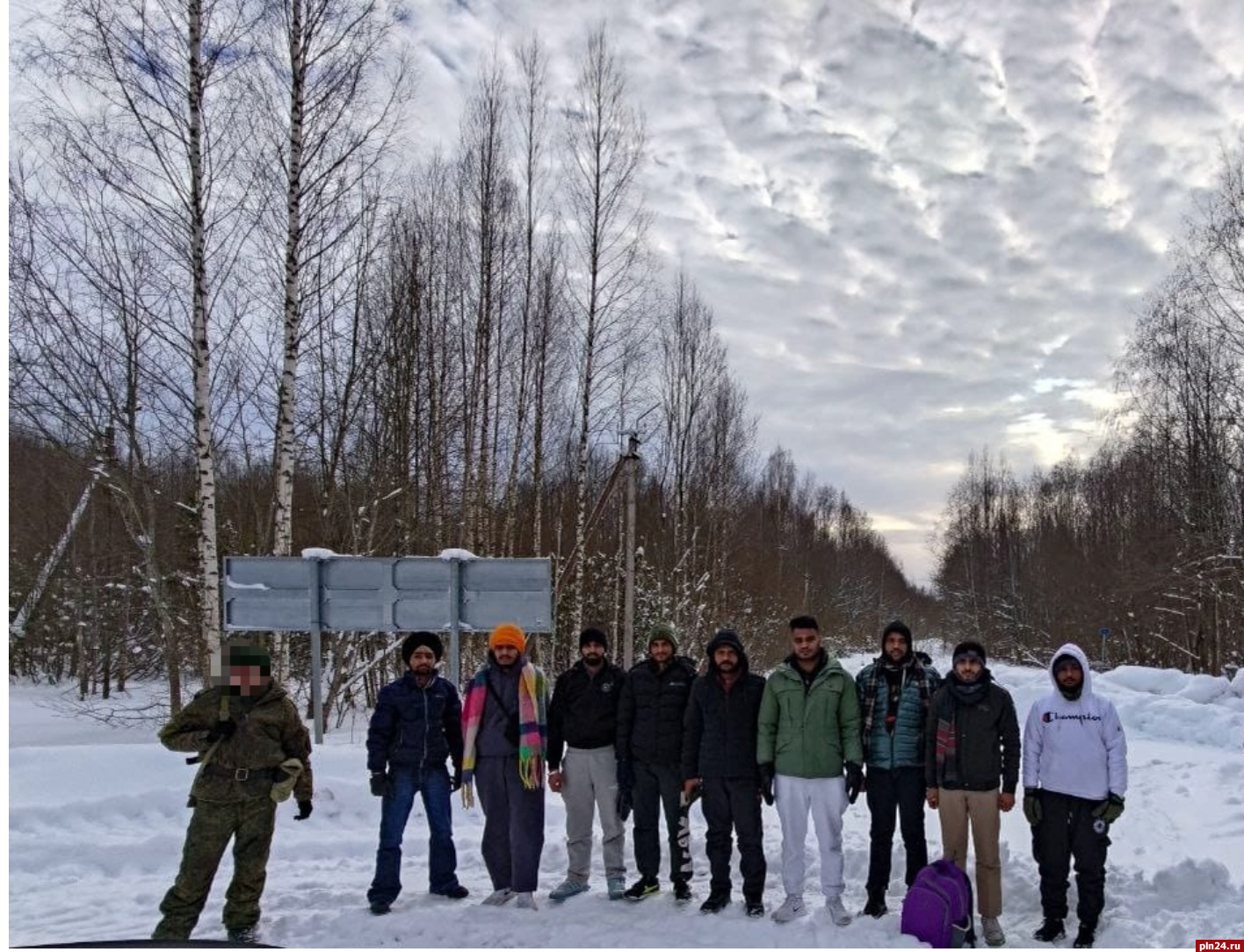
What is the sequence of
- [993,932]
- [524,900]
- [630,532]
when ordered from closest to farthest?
[993,932] → [524,900] → [630,532]

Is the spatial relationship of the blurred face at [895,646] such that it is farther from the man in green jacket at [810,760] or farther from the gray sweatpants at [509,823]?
the gray sweatpants at [509,823]

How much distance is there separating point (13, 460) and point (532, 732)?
48.7ft

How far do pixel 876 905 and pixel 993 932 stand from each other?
672 mm

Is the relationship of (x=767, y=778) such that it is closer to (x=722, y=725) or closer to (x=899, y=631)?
(x=722, y=725)

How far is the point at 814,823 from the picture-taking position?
16.7 ft

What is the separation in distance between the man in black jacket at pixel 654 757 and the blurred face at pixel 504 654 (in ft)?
2.63

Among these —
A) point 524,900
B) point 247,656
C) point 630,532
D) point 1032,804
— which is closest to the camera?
point 247,656

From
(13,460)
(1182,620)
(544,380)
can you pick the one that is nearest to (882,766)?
(544,380)

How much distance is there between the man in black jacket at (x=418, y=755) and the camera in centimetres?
529

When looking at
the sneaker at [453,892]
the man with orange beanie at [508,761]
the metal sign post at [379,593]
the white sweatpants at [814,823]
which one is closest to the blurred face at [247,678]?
the man with orange beanie at [508,761]

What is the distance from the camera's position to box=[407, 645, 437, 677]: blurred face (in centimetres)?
539

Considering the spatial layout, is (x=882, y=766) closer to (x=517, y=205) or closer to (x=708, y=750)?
(x=708, y=750)

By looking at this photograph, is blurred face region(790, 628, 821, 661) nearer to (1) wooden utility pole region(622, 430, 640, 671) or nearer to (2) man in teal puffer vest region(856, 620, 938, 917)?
(2) man in teal puffer vest region(856, 620, 938, 917)

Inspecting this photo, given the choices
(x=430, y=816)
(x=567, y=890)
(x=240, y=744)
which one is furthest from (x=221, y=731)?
(x=567, y=890)
